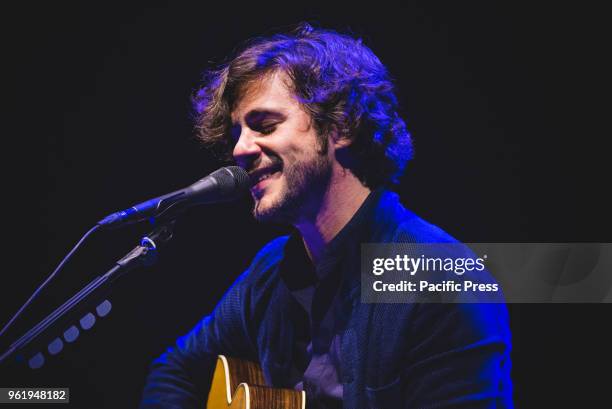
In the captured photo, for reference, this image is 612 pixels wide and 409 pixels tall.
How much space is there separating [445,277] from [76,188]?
1686 mm

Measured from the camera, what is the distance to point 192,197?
5.47 feet

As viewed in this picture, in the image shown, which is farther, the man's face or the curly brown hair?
the curly brown hair

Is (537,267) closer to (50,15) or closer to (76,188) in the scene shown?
(76,188)

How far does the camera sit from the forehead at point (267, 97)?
87.5 inches

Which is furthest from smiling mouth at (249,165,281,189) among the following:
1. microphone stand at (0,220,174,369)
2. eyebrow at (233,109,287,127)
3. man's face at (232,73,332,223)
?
microphone stand at (0,220,174,369)

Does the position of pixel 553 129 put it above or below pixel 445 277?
above

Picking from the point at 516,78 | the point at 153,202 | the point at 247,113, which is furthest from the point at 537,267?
the point at 153,202

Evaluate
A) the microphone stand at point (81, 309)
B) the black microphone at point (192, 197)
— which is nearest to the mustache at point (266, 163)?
the black microphone at point (192, 197)

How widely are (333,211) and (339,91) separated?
46 centimetres

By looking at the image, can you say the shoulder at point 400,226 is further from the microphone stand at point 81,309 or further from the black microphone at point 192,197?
the microphone stand at point 81,309

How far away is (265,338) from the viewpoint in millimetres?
2324

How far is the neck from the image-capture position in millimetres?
2230

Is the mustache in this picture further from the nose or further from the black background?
the black background

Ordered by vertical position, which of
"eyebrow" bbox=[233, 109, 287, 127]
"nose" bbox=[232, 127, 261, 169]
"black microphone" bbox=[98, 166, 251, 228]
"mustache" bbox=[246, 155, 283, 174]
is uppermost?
"eyebrow" bbox=[233, 109, 287, 127]
